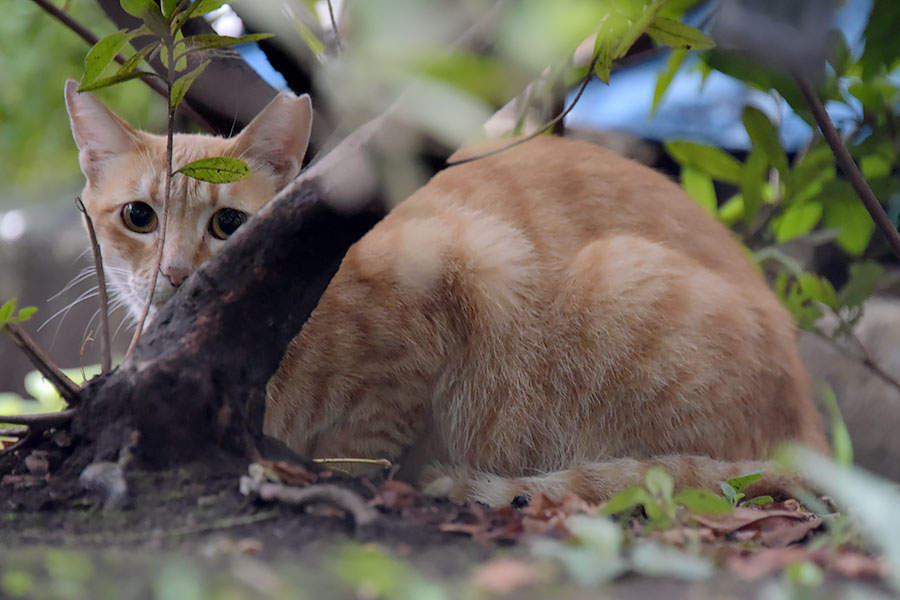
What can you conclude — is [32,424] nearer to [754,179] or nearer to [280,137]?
[280,137]

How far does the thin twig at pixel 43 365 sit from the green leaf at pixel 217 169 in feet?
1.02

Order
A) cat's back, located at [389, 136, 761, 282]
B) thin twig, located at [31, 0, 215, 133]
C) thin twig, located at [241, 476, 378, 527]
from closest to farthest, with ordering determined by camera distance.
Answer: thin twig, located at [241, 476, 378, 527] < thin twig, located at [31, 0, 215, 133] < cat's back, located at [389, 136, 761, 282]

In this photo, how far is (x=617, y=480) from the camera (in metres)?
1.53

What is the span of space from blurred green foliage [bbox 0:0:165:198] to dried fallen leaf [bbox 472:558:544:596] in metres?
2.16

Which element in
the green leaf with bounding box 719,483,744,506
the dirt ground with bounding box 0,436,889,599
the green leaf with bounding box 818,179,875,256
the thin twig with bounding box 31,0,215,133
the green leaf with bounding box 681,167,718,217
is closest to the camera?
the dirt ground with bounding box 0,436,889,599

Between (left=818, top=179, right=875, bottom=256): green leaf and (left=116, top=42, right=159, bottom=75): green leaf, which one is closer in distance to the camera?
(left=116, top=42, right=159, bottom=75): green leaf

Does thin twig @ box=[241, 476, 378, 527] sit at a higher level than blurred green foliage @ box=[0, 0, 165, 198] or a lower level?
lower

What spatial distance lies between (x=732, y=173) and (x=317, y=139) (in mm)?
1145

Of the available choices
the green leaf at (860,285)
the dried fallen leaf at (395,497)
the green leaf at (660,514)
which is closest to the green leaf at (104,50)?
the dried fallen leaf at (395,497)

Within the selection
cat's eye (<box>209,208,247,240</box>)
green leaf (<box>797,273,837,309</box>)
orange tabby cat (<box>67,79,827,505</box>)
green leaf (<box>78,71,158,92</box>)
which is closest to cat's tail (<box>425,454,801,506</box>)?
orange tabby cat (<box>67,79,827,505</box>)

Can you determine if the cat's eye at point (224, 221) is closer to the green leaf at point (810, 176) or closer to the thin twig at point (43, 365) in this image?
the thin twig at point (43, 365)

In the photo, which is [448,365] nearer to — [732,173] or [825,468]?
[732,173]

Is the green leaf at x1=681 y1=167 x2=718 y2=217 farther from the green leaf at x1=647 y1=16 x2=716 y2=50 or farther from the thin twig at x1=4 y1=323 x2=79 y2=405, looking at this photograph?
the thin twig at x1=4 y1=323 x2=79 y2=405

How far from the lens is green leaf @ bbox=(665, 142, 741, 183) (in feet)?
6.83
